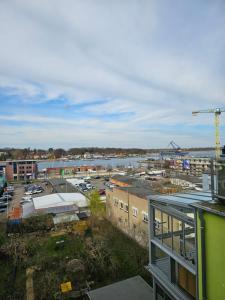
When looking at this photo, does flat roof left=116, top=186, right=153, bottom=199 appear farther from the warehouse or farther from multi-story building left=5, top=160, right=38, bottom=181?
multi-story building left=5, top=160, right=38, bottom=181

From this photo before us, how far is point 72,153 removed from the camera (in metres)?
156

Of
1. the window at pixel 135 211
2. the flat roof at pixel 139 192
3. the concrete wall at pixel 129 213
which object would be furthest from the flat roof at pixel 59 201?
the window at pixel 135 211

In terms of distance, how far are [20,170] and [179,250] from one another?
5529cm

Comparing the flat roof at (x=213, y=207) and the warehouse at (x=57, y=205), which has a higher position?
the flat roof at (x=213, y=207)

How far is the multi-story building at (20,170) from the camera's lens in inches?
2080

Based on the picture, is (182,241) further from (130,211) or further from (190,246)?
(130,211)

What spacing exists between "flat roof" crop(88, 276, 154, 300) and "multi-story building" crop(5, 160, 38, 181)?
4943 centimetres

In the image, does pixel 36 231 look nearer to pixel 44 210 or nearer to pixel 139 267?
pixel 44 210

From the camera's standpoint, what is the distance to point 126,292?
9156 mm

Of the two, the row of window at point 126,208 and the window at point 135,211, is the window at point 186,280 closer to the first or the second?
the row of window at point 126,208

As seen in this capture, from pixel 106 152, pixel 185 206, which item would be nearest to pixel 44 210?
pixel 185 206

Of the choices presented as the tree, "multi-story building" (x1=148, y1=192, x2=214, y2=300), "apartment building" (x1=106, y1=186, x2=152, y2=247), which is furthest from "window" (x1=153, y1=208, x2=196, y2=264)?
the tree

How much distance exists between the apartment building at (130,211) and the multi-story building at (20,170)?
39946 mm

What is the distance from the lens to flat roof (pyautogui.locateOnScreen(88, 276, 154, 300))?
28.9ft
